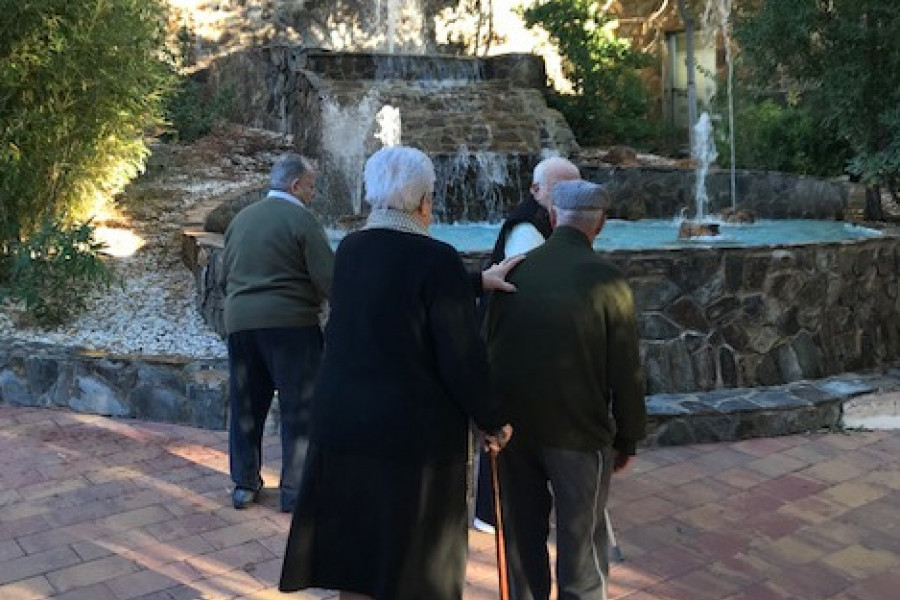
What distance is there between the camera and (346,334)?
2471mm

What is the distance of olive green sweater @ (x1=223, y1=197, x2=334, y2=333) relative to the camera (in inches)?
152

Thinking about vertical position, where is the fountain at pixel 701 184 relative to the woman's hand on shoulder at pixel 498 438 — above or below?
above

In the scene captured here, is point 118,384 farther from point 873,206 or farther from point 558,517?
point 873,206

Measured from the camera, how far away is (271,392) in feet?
13.9

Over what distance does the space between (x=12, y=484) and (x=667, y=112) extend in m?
14.1


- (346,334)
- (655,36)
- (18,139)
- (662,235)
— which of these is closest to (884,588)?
(346,334)

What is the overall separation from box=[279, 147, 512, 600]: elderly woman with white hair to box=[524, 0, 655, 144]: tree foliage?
11605 millimetres

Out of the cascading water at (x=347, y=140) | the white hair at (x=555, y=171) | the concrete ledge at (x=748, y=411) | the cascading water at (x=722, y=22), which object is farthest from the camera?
the cascading water at (x=722, y=22)

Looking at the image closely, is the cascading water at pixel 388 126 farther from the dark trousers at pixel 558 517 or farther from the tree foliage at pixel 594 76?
Result: the dark trousers at pixel 558 517

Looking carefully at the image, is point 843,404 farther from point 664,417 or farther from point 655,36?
point 655,36

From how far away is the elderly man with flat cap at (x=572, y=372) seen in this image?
2.62 metres

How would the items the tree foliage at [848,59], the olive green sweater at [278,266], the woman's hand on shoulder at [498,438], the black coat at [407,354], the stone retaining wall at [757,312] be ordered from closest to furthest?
the black coat at [407,354], the woman's hand on shoulder at [498,438], the olive green sweater at [278,266], the stone retaining wall at [757,312], the tree foliage at [848,59]

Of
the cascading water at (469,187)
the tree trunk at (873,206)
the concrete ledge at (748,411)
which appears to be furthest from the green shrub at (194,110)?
the concrete ledge at (748,411)

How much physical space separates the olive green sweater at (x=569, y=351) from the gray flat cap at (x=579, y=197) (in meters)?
0.07
